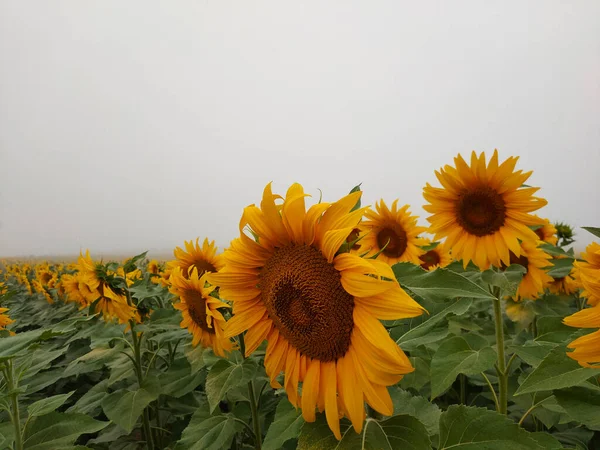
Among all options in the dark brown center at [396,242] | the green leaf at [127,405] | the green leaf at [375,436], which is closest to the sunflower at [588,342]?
the green leaf at [375,436]

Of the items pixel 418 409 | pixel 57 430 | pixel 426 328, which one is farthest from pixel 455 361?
pixel 57 430

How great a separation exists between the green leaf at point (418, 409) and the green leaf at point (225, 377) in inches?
30.6

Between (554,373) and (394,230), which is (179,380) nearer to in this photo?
(554,373)

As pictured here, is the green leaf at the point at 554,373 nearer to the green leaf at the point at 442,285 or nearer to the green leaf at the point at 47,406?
the green leaf at the point at 442,285

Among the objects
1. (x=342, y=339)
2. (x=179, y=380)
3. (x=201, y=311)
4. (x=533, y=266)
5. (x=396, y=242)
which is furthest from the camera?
(x=396, y=242)

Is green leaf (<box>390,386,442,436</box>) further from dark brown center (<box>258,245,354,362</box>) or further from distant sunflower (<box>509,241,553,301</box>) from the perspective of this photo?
distant sunflower (<box>509,241,553,301</box>)

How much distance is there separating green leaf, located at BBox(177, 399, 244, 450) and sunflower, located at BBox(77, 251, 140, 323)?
1119 millimetres

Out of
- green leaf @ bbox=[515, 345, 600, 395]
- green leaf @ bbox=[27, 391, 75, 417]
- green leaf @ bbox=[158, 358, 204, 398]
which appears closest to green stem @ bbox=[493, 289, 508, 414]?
green leaf @ bbox=[515, 345, 600, 395]

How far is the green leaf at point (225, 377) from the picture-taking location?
1848 millimetres

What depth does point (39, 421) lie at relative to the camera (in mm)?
1790

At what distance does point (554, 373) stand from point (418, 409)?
0.57 m

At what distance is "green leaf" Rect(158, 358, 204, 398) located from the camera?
2520 mm

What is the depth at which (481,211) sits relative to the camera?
2.64 m

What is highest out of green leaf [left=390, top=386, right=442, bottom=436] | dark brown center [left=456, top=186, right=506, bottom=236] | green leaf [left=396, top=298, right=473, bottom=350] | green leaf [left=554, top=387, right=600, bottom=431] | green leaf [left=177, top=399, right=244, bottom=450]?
dark brown center [left=456, top=186, right=506, bottom=236]
